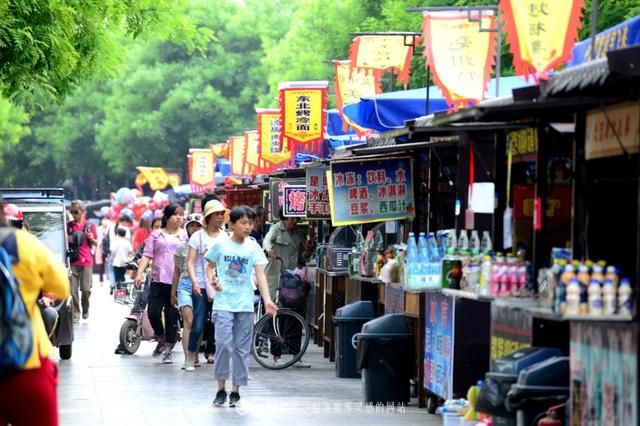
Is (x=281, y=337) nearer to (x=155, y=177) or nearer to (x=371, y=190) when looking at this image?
(x=371, y=190)

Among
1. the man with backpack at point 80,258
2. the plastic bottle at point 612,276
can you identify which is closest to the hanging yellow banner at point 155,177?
the man with backpack at point 80,258

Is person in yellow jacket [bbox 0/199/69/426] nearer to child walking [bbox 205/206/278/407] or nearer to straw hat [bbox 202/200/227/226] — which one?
child walking [bbox 205/206/278/407]

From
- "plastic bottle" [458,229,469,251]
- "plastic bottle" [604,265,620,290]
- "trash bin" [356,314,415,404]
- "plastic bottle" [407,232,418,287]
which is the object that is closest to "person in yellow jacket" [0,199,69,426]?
"plastic bottle" [604,265,620,290]

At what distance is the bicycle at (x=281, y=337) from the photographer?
58.7ft

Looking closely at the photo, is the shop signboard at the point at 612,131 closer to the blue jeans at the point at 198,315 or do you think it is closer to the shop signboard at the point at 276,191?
the blue jeans at the point at 198,315

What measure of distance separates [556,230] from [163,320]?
31.7 ft

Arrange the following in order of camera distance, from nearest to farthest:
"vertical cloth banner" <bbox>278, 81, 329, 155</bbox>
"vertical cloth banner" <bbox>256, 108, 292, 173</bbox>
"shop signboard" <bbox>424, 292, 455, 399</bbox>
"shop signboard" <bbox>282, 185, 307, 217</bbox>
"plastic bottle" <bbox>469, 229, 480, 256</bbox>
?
"plastic bottle" <bbox>469, 229, 480, 256</bbox> < "shop signboard" <bbox>424, 292, 455, 399</bbox> < "shop signboard" <bbox>282, 185, 307, 217</bbox> < "vertical cloth banner" <bbox>278, 81, 329, 155</bbox> < "vertical cloth banner" <bbox>256, 108, 292, 173</bbox>

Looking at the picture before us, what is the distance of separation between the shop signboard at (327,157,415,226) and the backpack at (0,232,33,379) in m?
8.06

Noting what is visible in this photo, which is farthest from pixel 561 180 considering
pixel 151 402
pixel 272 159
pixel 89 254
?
pixel 272 159

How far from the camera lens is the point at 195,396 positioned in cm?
1486

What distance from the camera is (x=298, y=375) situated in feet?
56.7

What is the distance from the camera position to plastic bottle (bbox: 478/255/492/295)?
34.4ft

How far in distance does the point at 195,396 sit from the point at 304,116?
9.95 m

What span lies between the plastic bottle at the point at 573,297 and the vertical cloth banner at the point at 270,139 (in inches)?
800
